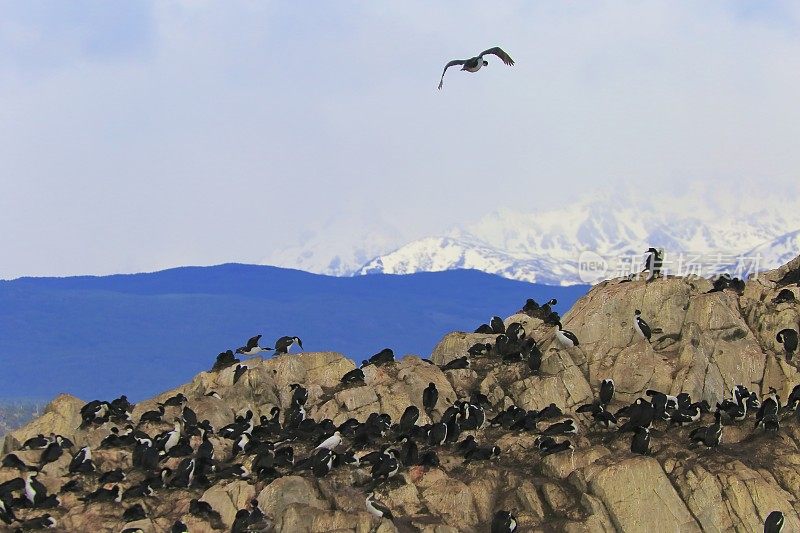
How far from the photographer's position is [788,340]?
2295 inches

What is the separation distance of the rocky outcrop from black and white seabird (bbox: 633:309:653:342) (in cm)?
37

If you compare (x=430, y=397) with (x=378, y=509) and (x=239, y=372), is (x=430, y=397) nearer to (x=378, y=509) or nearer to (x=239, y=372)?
(x=239, y=372)

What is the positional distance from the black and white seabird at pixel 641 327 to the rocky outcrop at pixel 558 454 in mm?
365

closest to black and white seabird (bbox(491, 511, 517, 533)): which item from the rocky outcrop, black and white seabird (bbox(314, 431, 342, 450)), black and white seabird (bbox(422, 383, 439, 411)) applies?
the rocky outcrop

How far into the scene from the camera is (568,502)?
4828 cm

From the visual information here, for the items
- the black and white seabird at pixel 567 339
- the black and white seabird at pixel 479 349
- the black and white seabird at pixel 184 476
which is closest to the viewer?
the black and white seabird at pixel 184 476

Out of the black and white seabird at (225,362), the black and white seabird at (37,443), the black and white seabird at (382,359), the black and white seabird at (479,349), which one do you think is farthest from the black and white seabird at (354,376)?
the black and white seabird at (37,443)

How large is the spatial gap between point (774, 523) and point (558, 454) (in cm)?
843

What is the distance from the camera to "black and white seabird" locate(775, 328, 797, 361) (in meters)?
58.2

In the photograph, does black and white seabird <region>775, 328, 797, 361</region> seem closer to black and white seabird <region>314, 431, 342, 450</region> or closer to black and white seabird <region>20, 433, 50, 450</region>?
black and white seabird <region>314, 431, 342, 450</region>

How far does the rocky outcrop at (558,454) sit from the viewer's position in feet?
157

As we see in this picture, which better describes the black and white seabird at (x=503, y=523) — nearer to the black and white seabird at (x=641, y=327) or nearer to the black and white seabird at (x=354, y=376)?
the black and white seabird at (x=354, y=376)

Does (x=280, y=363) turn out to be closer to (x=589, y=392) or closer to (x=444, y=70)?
(x=589, y=392)

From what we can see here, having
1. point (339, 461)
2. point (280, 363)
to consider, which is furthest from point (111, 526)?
point (280, 363)
